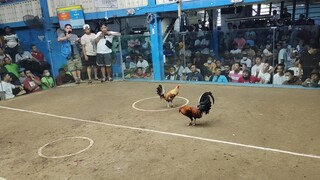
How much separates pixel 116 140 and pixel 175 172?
5.46ft

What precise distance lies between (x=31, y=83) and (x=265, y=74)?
25.1 feet

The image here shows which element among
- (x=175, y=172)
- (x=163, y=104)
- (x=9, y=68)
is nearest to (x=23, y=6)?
(x=9, y=68)

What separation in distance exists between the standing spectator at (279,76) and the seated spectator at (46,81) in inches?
300

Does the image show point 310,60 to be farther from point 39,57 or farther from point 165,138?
point 39,57

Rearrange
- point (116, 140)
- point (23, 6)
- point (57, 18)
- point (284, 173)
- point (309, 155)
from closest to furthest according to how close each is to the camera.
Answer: point (284, 173) → point (309, 155) → point (116, 140) → point (57, 18) → point (23, 6)

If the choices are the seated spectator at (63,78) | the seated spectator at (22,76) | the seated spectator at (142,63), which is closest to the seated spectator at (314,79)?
the seated spectator at (142,63)

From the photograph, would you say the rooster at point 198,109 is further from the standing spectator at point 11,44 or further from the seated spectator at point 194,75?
the standing spectator at point 11,44

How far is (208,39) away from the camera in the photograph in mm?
10531

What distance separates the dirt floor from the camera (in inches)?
163

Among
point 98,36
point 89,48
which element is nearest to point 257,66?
point 98,36

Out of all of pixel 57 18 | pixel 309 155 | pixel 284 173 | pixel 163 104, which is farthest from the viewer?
pixel 57 18

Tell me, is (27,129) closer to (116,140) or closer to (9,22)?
(116,140)

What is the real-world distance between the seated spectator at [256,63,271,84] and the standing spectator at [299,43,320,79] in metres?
0.88

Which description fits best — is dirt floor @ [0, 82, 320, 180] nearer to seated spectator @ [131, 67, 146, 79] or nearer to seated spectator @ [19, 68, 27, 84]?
seated spectator @ [19, 68, 27, 84]
